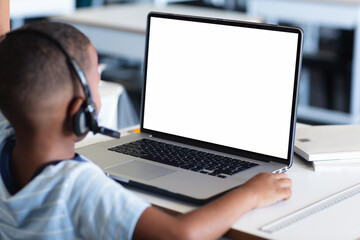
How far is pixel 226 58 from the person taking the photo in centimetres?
137

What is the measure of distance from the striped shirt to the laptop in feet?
0.63

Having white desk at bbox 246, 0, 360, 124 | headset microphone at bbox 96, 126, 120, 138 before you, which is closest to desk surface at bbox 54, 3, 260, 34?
white desk at bbox 246, 0, 360, 124

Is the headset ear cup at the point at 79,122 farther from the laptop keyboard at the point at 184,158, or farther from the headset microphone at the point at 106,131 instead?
the laptop keyboard at the point at 184,158

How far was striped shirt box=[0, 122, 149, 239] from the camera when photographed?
3.07 ft

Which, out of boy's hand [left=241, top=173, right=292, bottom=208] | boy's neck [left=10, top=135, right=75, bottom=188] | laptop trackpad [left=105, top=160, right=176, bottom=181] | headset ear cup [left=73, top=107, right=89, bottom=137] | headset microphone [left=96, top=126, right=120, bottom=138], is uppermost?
headset ear cup [left=73, top=107, right=89, bottom=137]

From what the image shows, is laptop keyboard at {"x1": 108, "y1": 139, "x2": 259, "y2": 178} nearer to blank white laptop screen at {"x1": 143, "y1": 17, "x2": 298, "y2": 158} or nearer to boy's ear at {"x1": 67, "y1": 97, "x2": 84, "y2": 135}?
blank white laptop screen at {"x1": 143, "y1": 17, "x2": 298, "y2": 158}

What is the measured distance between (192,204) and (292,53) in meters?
0.40

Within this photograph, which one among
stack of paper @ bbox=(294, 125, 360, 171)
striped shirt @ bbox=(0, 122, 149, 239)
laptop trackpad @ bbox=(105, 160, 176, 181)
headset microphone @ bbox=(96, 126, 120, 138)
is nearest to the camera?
striped shirt @ bbox=(0, 122, 149, 239)

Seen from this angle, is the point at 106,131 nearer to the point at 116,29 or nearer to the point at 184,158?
the point at 184,158

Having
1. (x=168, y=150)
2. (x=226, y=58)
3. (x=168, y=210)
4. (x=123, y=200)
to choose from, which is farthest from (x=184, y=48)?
(x=123, y=200)

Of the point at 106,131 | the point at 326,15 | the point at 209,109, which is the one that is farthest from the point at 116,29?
the point at 106,131

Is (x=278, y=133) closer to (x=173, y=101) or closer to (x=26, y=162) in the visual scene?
(x=173, y=101)

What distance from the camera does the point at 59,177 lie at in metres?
0.96

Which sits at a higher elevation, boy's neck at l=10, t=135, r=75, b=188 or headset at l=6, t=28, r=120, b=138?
headset at l=6, t=28, r=120, b=138
